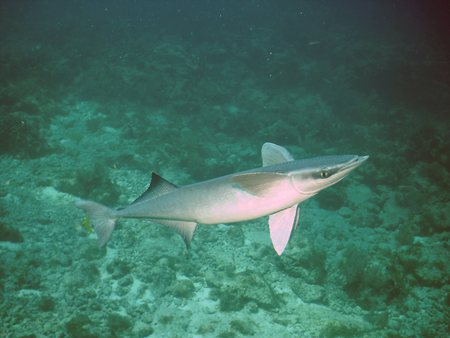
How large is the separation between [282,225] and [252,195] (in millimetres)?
574

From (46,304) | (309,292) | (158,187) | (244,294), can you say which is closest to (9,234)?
(46,304)

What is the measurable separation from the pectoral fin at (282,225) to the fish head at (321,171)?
0.42 metres

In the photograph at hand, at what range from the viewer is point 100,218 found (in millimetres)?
3238

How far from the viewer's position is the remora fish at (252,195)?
7.36 ft

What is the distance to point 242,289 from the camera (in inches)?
180

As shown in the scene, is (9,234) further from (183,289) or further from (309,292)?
(309,292)

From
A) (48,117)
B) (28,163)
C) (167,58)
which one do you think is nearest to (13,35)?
(167,58)

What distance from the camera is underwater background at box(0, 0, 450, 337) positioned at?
435 centimetres

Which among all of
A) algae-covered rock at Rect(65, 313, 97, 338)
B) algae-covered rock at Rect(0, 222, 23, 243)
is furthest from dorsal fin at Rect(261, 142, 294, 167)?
algae-covered rock at Rect(0, 222, 23, 243)

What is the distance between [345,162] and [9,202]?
290 inches

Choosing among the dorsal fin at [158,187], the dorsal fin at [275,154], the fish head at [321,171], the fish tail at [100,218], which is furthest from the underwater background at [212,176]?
the fish head at [321,171]

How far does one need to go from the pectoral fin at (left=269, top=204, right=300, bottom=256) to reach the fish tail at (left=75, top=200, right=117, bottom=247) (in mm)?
1954

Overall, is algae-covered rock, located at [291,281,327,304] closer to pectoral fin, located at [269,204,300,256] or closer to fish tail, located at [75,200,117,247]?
pectoral fin, located at [269,204,300,256]

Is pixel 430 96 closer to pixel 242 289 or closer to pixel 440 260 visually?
pixel 440 260
